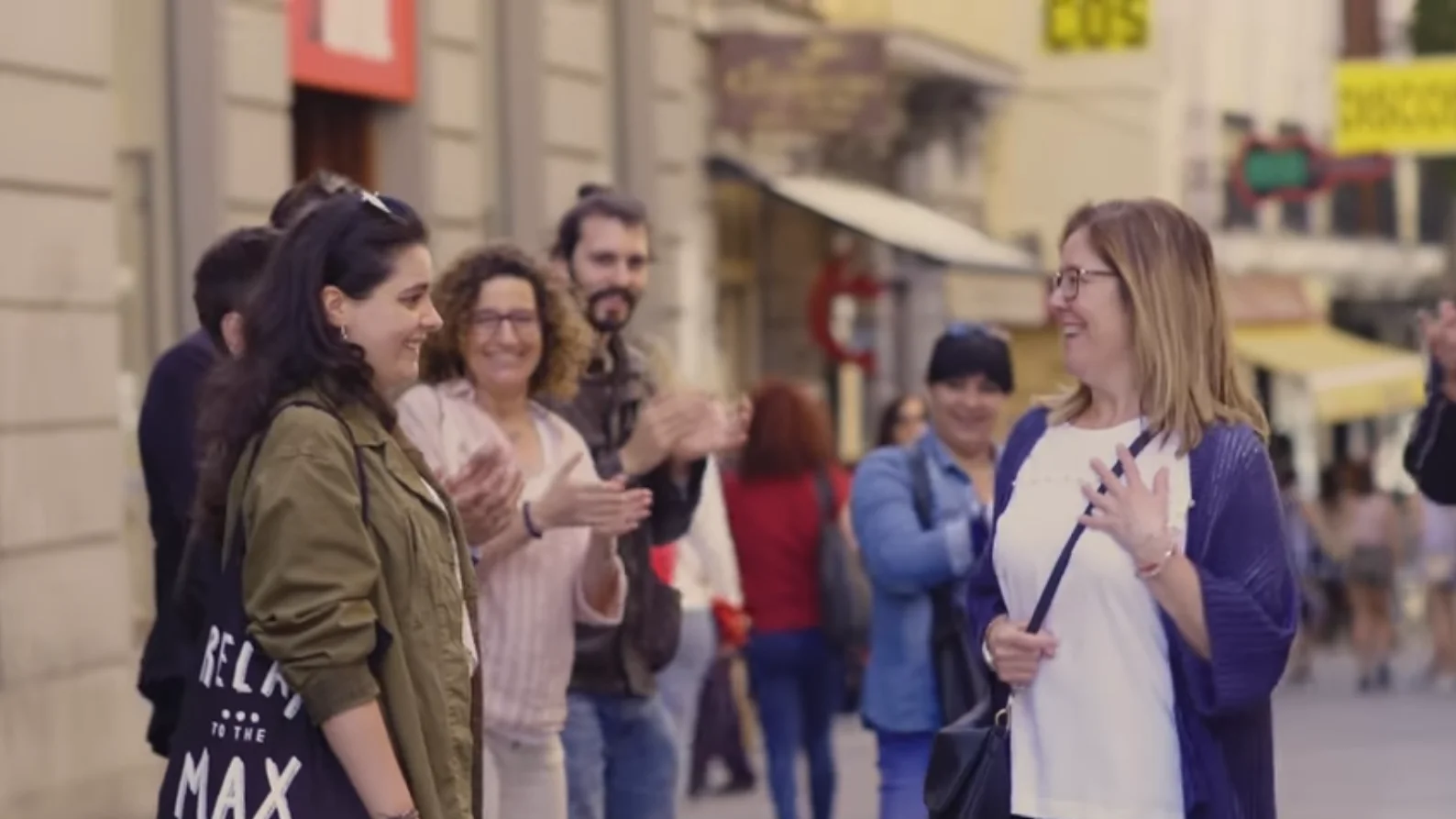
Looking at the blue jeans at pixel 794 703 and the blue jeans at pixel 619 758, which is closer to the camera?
the blue jeans at pixel 619 758

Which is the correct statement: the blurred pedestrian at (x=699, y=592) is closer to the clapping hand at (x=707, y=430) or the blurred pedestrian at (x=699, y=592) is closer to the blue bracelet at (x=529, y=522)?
the clapping hand at (x=707, y=430)

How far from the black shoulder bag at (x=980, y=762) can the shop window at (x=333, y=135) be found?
10.7m

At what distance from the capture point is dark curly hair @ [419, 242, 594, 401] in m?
7.69

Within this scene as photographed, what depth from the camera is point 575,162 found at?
20031 millimetres

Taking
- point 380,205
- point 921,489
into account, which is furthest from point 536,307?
point 380,205

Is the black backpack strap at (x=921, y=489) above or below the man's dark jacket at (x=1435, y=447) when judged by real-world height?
below

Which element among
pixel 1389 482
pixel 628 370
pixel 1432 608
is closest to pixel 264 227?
pixel 628 370

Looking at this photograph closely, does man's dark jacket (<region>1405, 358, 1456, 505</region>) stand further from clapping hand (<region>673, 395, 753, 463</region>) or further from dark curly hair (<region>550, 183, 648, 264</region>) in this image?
dark curly hair (<region>550, 183, 648, 264</region>)

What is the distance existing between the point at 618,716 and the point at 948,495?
1295 mm

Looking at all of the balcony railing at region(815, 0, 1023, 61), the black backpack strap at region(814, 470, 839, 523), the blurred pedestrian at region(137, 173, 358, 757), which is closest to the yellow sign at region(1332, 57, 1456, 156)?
the balcony railing at region(815, 0, 1023, 61)

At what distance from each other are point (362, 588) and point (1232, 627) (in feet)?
4.77

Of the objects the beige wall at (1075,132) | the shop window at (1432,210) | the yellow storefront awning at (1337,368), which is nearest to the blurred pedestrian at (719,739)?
the beige wall at (1075,132)

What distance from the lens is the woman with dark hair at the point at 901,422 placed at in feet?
51.5

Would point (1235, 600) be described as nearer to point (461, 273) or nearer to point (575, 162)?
point (461, 273)
